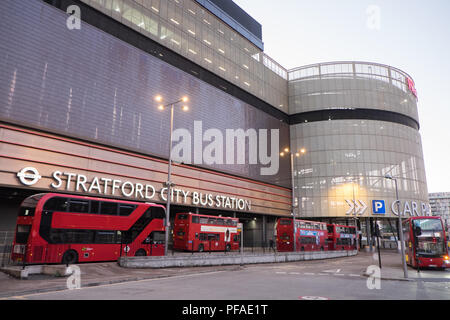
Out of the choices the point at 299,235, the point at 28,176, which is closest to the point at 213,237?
the point at 299,235

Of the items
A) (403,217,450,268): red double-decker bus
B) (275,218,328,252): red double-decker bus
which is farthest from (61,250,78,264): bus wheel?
(275,218,328,252): red double-decker bus

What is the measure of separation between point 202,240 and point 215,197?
538 inches

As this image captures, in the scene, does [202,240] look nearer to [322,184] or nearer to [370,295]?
[370,295]

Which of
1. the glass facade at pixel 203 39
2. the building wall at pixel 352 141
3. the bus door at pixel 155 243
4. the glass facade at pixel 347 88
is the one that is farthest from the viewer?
the glass facade at pixel 347 88

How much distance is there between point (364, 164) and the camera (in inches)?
2527

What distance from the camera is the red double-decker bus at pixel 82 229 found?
1817 centimetres

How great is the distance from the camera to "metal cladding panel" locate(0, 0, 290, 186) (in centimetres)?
2753

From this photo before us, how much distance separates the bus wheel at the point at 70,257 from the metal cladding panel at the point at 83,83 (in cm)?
1382

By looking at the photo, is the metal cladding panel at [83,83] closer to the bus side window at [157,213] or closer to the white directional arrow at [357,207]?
the bus side window at [157,213]

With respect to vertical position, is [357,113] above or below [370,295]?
above

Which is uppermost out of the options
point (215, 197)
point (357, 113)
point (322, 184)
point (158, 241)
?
point (357, 113)

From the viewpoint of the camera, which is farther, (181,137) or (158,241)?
(181,137)

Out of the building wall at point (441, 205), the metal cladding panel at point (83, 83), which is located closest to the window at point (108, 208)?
the metal cladding panel at point (83, 83)
